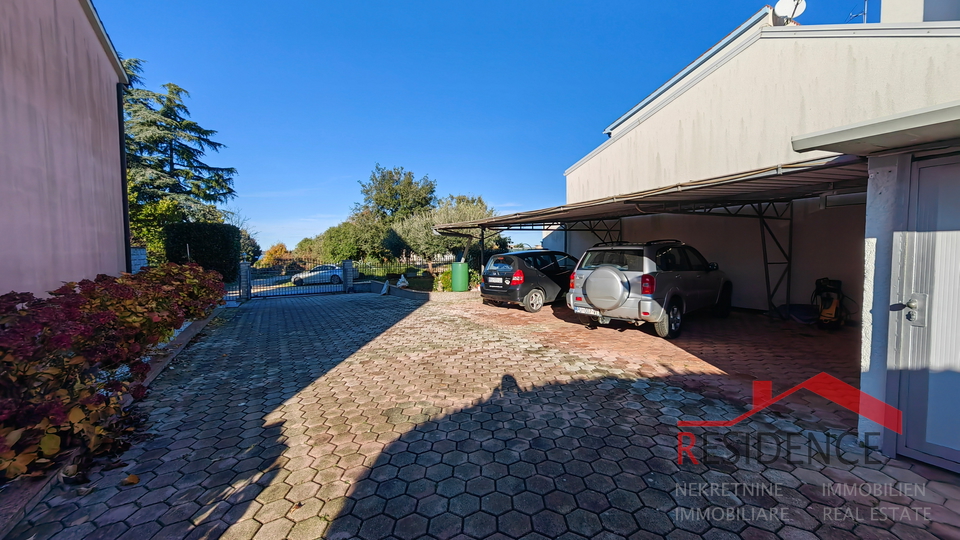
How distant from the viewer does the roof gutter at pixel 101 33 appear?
21.9ft

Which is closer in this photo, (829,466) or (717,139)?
(829,466)

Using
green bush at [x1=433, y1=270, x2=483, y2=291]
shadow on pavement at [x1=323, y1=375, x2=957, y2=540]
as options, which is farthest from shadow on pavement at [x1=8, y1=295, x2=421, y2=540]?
green bush at [x1=433, y1=270, x2=483, y2=291]

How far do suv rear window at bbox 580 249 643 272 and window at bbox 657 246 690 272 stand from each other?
40 cm

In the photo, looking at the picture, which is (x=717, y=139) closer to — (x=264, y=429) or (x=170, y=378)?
(x=264, y=429)

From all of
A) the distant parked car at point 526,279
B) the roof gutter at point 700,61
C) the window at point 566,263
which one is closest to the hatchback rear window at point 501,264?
the distant parked car at point 526,279

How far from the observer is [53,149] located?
5.28m

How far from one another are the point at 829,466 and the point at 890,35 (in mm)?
7607

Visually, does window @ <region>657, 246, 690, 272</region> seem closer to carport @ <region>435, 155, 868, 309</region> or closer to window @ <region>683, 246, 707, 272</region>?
window @ <region>683, 246, 707, 272</region>

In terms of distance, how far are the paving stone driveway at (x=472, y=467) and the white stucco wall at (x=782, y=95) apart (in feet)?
15.1

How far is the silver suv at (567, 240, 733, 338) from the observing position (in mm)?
6238

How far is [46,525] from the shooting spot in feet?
7.26

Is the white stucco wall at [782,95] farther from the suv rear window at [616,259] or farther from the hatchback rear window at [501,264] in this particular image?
the hatchback rear window at [501,264]

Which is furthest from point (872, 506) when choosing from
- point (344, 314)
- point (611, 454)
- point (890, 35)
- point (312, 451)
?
point (344, 314)

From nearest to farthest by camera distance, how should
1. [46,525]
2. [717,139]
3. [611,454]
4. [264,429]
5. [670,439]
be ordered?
[46,525] < [611,454] < [670,439] < [264,429] < [717,139]
